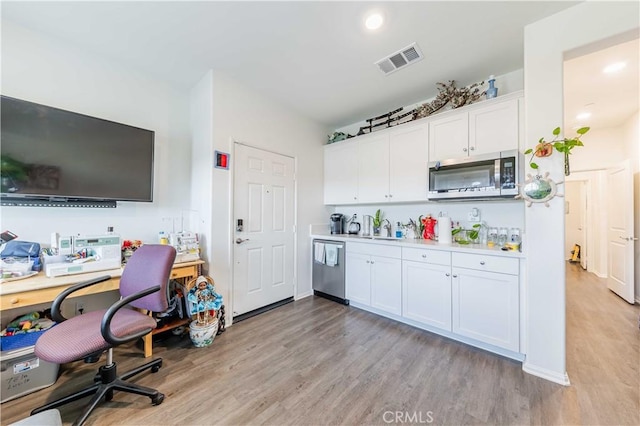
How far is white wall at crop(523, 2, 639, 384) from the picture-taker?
67.4 inches

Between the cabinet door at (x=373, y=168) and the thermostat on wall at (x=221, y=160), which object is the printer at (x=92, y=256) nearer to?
the thermostat on wall at (x=221, y=160)

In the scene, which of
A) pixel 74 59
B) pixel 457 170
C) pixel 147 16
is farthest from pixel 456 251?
pixel 74 59

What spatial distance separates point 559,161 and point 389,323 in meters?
2.11

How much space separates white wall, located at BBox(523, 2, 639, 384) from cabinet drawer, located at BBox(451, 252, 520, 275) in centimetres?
13

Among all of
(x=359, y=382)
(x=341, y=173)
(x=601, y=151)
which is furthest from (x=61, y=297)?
(x=601, y=151)

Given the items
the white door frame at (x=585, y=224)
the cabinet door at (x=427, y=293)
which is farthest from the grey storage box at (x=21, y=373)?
the white door frame at (x=585, y=224)

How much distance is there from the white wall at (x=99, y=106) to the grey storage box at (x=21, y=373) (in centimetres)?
87

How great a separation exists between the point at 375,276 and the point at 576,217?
701 cm

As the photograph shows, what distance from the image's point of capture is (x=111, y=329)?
4.73 ft

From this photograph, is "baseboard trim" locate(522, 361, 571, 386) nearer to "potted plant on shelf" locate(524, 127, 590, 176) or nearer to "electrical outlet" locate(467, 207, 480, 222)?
"electrical outlet" locate(467, 207, 480, 222)

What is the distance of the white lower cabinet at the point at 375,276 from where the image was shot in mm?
2715

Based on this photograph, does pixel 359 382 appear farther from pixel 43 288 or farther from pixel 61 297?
pixel 43 288

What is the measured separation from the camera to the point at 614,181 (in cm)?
368

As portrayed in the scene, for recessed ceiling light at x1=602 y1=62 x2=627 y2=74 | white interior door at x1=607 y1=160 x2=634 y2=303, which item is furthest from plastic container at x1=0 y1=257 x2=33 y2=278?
white interior door at x1=607 y1=160 x2=634 y2=303
